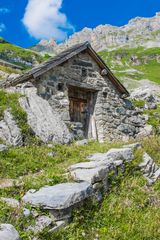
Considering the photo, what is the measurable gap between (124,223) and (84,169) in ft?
6.48

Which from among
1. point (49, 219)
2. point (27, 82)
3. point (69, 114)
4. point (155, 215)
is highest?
point (27, 82)

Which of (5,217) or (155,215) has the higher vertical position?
(5,217)

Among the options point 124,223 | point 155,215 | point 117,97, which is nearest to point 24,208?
point 124,223

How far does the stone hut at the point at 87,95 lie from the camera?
58.1 feet

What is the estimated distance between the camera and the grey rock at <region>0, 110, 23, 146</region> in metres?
12.4

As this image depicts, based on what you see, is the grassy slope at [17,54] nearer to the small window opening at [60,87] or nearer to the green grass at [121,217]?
the small window opening at [60,87]

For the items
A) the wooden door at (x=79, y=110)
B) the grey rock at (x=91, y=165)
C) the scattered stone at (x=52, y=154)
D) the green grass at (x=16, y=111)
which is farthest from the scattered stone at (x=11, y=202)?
the wooden door at (x=79, y=110)

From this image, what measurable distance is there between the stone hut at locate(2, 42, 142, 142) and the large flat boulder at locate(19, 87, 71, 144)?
1.86m

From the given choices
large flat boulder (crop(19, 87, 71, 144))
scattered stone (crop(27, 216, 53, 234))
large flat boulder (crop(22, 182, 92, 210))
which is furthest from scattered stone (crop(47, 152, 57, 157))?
scattered stone (crop(27, 216, 53, 234))

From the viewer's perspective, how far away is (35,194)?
7102 millimetres

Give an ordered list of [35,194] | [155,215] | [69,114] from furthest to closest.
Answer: [69,114]
[155,215]
[35,194]

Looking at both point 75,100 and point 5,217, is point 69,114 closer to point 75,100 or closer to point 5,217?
point 75,100

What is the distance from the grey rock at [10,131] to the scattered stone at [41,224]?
5.83m

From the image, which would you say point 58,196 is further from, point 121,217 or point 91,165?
point 91,165
